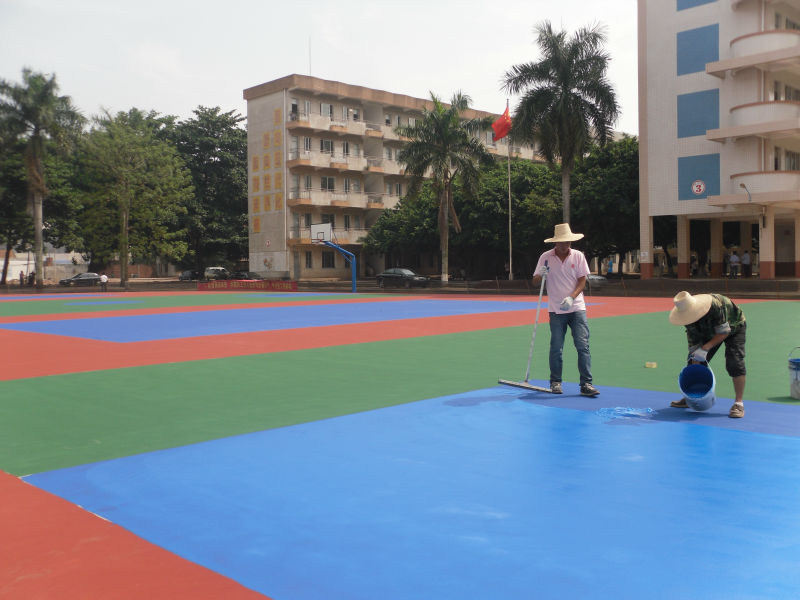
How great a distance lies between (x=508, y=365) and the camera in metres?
11.7

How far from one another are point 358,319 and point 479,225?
1329 inches

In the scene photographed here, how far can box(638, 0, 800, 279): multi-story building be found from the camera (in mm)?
35594

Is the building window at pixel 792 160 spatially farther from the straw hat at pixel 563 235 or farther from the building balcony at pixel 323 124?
the building balcony at pixel 323 124

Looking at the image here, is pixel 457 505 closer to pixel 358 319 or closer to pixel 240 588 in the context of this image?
pixel 240 588

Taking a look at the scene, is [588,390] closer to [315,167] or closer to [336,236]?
[315,167]

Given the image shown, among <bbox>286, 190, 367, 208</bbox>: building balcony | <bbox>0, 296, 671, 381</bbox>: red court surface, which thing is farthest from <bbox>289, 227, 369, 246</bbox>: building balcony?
<bbox>0, 296, 671, 381</bbox>: red court surface

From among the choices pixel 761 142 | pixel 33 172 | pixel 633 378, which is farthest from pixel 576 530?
pixel 33 172

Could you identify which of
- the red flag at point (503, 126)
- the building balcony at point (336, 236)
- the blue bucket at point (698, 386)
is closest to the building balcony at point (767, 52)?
the red flag at point (503, 126)

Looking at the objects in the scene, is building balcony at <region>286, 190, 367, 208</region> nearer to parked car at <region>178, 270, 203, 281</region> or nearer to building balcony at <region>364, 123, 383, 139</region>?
building balcony at <region>364, 123, 383, 139</region>

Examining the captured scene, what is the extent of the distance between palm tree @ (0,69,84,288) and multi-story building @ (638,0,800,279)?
127 feet

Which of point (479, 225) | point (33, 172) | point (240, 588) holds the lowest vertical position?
point (240, 588)

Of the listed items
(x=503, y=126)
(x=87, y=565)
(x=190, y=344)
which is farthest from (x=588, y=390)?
(x=503, y=126)

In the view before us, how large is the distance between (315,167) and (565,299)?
5719cm

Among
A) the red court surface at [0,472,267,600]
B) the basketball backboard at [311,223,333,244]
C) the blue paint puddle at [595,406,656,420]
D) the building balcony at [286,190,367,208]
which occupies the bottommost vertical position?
the red court surface at [0,472,267,600]
